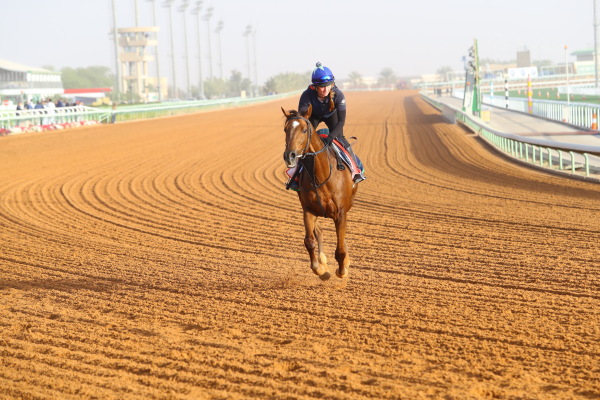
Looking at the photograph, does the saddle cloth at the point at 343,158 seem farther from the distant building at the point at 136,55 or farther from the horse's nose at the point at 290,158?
the distant building at the point at 136,55

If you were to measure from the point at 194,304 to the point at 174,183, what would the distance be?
417 inches

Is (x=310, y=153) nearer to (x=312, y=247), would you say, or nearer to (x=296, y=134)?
(x=296, y=134)

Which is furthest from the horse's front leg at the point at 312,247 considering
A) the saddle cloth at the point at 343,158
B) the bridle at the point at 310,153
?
the saddle cloth at the point at 343,158

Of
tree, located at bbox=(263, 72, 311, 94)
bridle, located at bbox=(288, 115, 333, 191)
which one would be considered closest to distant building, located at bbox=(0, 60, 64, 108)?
tree, located at bbox=(263, 72, 311, 94)

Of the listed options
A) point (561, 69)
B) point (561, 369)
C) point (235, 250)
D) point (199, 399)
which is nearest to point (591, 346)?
point (561, 369)

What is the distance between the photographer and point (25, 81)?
273ft

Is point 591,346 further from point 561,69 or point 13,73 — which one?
point 561,69

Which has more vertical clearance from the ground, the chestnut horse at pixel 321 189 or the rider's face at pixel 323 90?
the rider's face at pixel 323 90

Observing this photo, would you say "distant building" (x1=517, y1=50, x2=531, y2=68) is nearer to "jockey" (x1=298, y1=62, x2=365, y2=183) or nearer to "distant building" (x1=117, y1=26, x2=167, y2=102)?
"distant building" (x1=117, y1=26, x2=167, y2=102)

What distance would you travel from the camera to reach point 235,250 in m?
10.3

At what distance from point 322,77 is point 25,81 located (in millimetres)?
81086

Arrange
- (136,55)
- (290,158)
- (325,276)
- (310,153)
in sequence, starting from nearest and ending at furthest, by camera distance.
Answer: (290,158) → (310,153) → (325,276) → (136,55)

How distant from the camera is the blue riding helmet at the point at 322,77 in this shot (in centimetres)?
788

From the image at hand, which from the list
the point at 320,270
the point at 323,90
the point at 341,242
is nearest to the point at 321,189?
the point at 341,242
